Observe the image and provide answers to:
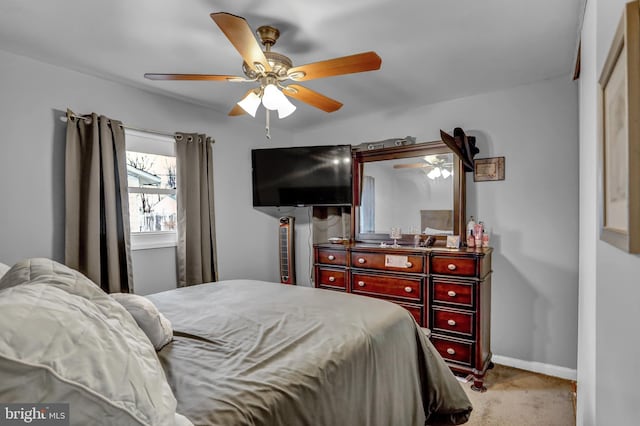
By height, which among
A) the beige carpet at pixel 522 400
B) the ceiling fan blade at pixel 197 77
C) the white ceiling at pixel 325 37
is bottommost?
the beige carpet at pixel 522 400

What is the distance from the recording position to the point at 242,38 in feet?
5.04

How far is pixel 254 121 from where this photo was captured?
402cm

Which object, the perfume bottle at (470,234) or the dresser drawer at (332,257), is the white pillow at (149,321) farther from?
the perfume bottle at (470,234)

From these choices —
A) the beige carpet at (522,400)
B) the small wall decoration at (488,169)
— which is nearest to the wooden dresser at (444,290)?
the beige carpet at (522,400)

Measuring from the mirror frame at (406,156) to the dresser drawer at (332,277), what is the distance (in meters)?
0.50

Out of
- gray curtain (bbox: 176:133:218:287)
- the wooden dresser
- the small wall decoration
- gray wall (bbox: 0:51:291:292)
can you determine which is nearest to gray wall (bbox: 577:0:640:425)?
the wooden dresser

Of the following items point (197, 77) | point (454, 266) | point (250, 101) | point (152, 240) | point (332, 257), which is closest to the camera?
point (197, 77)

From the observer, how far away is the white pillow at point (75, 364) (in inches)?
21.9

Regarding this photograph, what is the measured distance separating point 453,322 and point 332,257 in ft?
4.16

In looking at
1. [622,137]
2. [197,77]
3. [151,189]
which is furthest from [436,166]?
[151,189]

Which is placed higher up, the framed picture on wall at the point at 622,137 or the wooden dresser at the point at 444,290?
the framed picture on wall at the point at 622,137

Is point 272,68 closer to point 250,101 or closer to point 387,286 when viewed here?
point 250,101

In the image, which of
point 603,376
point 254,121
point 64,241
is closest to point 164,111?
point 254,121

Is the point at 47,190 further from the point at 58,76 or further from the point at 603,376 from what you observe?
the point at 603,376
